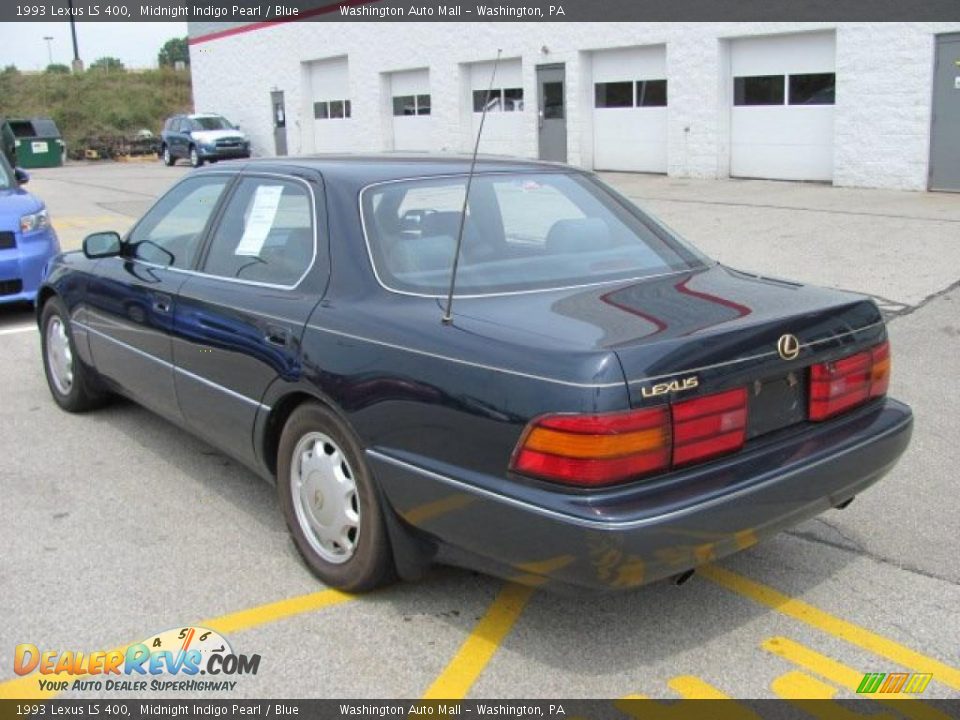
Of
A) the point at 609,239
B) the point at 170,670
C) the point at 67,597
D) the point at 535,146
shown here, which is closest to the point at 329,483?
the point at 170,670

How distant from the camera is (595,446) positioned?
2795mm

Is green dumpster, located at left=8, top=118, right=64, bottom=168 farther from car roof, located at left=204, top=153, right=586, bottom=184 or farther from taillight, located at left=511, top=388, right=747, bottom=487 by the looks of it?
taillight, located at left=511, top=388, right=747, bottom=487

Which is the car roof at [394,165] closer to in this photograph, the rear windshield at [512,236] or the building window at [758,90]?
the rear windshield at [512,236]

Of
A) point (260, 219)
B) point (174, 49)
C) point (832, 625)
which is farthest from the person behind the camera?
point (174, 49)

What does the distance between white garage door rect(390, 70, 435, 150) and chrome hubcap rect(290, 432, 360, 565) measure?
2281 centimetres

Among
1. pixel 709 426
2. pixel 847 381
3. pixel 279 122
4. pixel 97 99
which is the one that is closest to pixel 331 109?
pixel 279 122

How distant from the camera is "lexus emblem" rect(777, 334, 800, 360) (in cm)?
315

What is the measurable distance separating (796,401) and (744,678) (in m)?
0.91

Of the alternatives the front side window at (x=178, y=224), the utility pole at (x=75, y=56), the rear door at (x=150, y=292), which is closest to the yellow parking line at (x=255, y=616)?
the rear door at (x=150, y=292)

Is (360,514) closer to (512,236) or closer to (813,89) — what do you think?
(512,236)

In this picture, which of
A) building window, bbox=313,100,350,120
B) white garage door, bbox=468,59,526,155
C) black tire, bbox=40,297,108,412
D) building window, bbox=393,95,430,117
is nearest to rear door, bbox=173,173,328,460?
black tire, bbox=40,297,108,412

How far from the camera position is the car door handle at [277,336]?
370 centimetres

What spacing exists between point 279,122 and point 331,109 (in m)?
3.31
